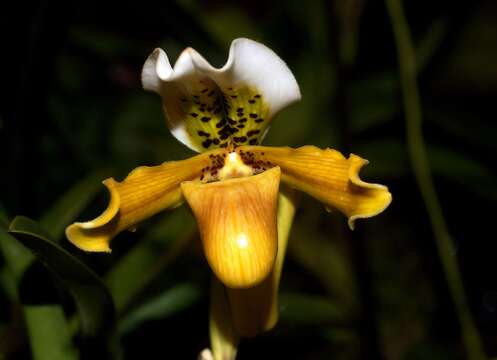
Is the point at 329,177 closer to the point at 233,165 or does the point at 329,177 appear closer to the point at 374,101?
the point at 233,165

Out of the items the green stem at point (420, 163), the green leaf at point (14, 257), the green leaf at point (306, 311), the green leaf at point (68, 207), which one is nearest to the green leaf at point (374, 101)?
the green stem at point (420, 163)

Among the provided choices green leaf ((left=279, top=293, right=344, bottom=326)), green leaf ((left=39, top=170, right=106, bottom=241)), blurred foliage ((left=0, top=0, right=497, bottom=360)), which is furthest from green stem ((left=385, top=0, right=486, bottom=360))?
green leaf ((left=39, top=170, right=106, bottom=241))

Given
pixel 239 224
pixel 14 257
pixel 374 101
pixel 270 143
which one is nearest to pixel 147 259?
pixel 14 257

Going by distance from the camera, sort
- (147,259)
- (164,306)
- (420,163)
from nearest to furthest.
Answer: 1. (164,306)
2. (147,259)
3. (420,163)

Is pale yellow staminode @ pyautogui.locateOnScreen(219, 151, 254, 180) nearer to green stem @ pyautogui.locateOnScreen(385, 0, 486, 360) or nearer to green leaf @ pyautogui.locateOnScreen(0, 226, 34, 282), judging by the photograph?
green leaf @ pyautogui.locateOnScreen(0, 226, 34, 282)

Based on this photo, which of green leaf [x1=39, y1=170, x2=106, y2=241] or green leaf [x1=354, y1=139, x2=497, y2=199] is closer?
green leaf [x1=39, y1=170, x2=106, y2=241]

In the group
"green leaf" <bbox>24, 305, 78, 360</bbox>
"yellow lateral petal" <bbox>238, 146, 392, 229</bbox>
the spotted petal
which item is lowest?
"green leaf" <bbox>24, 305, 78, 360</bbox>

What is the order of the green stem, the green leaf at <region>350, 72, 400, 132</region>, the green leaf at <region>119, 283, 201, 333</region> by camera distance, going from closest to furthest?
1. the green leaf at <region>119, 283, 201, 333</region>
2. the green stem
3. the green leaf at <region>350, 72, 400, 132</region>

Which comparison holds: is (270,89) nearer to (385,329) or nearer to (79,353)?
(79,353)
